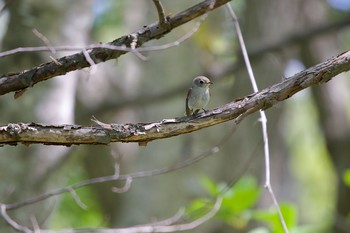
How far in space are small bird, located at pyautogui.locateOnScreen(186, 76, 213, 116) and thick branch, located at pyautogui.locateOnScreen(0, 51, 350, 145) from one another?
0.49 metres

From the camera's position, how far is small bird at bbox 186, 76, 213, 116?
2.78 metres

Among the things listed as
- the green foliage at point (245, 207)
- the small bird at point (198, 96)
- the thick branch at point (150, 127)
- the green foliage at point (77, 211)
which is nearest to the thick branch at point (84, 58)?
the thick branch at point (150, 127)

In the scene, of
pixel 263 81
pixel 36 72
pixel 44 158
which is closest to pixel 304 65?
pixel 263 81

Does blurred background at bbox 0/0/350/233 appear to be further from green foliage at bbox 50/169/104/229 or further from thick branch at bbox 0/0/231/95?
thick branch at bbox 0/0/231/95

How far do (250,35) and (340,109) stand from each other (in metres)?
1.36

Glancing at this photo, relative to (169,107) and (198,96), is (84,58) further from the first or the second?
(169,107)

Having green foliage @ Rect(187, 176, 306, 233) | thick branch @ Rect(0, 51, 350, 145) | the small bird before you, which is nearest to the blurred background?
green foliage @ Rect(187, 176, 306, 233)

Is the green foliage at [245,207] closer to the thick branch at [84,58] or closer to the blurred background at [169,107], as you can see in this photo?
the blurred background at [169,107]

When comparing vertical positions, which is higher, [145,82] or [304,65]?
[304,65]

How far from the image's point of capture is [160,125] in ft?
7.45

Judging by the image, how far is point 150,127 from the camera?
2262mm

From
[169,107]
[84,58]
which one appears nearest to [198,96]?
[84,58]

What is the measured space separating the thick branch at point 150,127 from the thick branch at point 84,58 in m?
0.22

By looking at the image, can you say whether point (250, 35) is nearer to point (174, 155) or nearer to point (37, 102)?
point (174, 155)
